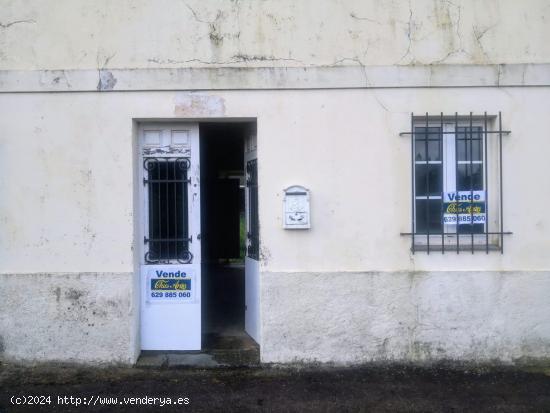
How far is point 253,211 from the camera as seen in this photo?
665 cm

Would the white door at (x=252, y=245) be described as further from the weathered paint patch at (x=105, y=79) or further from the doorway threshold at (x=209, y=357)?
the weathered paint patch at (x=105, y=79)

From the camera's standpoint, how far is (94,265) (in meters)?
6.02

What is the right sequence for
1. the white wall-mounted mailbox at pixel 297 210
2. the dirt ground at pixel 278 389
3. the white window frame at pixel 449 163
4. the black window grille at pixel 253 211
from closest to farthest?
1. the dirt ground at pixel 278 389
2. the white wall-mounted mailbox at pixel 297 210
3. the white window frame at pixel 449 163
4. the black window grille at pixel 253 211

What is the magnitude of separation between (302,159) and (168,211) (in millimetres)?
1638

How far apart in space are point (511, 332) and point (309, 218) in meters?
2.50

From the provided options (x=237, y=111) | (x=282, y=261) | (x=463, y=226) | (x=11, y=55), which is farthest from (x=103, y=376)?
(x=463, y=226)

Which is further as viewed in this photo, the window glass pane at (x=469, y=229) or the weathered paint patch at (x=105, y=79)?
the window glass pane at (x=469, y=229)

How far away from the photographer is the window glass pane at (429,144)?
20.3 ft

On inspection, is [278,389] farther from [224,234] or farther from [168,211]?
[224,234]

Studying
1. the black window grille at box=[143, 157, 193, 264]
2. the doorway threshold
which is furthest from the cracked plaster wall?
the doorway threshold

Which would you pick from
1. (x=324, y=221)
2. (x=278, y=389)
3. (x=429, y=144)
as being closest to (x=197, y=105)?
(x=324, y=221)

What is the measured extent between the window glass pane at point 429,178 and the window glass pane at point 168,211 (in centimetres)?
262

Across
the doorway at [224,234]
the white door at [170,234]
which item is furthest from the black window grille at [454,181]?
the white door at [170,234]

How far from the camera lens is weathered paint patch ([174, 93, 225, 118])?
239 inches
